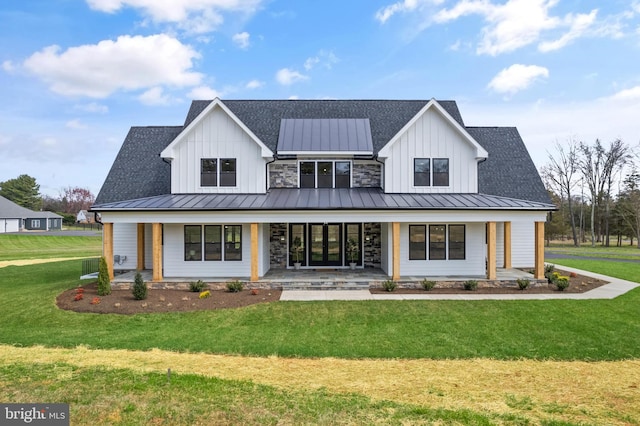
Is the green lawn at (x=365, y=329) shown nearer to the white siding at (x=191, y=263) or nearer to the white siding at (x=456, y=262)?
the white siding at (x=456, y=262)

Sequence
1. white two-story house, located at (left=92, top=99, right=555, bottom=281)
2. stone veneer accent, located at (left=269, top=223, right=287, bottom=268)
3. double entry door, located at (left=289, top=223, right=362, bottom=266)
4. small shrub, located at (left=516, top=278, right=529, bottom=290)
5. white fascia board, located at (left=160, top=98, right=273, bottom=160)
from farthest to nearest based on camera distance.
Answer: stone veneer accent, located at (left=269, top=223, right=287, bottom=268)
double entry door, located at (left=289, top=223, right=362, bottom=266)
white fascia board, located at (left=160, top=98, right=273, bottom=160)
white two-story house, located at (left=92, top=99, right=555, bottom=281)
small shrub, located at (left=516, top=278, right=529, bottom=290)

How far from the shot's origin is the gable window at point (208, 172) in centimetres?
1702

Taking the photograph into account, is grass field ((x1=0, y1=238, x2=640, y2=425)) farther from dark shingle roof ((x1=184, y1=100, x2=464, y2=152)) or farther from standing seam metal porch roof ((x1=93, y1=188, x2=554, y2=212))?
dark shingle roof ((x1=184, y1=100, x2=464, y2=152))

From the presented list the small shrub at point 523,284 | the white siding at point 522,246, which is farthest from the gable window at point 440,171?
the small shrub at point 523,284

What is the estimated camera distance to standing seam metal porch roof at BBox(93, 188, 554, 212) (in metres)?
15.0

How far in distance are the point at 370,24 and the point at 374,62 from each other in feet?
13.3

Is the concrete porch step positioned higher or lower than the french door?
lower

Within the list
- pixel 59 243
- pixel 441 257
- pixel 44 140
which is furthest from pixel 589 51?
pixel 44 140

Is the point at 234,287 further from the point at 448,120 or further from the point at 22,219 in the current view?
the point at 22,219

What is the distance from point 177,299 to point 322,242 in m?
7.53

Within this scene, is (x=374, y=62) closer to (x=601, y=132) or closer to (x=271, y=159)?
(x=271, y=159)

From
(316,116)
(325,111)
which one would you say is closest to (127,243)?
(316,116)

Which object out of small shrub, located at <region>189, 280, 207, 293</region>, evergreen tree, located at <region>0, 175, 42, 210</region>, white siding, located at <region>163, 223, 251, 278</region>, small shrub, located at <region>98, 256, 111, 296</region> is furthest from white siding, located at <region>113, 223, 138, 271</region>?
evergreen tree, located at <region>0, 175, 42, 210</region>

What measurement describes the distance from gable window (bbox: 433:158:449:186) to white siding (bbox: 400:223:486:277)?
2222 millimetres
